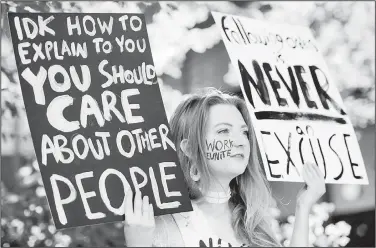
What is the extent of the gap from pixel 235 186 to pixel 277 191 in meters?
0.18

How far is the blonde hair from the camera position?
2.21m

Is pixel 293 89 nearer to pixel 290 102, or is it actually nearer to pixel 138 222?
pixel 290 102

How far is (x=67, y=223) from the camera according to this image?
1.97m

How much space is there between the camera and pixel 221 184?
7.32ft

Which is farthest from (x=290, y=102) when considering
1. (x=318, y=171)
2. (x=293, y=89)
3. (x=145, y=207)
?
Answer: (x=145, y=207)

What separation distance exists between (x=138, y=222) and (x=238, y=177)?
45cm

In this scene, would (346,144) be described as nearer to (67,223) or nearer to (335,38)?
(335,38)

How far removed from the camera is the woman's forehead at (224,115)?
2.25m

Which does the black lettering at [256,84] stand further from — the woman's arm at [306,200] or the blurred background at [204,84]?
the woman's arm at [306,200]

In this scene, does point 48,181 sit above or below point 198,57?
below

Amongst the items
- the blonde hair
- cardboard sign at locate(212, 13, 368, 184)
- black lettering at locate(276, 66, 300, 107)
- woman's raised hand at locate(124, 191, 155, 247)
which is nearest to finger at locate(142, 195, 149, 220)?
woman's raised hand at locate(124, 191, 155, 247)

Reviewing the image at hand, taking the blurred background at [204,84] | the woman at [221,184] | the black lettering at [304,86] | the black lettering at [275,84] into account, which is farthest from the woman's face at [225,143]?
the black lettering at [304,86]

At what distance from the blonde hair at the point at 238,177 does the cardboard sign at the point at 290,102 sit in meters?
0.06

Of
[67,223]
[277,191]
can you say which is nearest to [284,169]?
[277,191]
